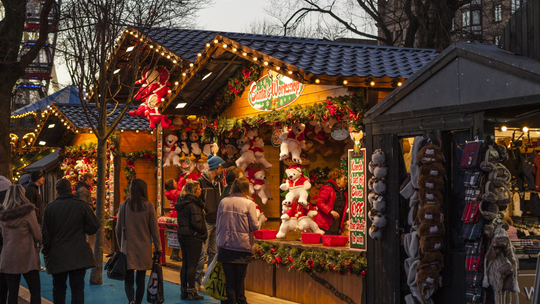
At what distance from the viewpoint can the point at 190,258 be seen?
8.53 metres

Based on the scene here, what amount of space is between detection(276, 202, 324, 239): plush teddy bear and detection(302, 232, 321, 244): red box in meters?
0.46

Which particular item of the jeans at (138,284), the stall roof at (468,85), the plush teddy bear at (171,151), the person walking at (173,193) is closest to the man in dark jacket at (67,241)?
the jeans at (138,284)

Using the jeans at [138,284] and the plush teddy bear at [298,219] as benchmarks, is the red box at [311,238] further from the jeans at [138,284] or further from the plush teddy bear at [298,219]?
the jeans at [138,284]

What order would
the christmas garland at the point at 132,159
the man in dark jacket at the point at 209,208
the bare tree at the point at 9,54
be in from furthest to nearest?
the christmas garland at the point at 132,159
the bare tree at the point at 9,54
the man in dark jacket at the point at 209,208

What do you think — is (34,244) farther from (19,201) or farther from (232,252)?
(232,252)

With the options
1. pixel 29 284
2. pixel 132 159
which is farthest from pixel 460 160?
pixel 132 159

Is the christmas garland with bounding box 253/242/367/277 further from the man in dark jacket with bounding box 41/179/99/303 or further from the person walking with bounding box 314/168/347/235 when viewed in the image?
the man in dark jacket with bounding box 41/179/99/303

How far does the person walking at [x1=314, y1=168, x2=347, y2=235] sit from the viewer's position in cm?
938

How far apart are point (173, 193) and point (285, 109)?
4.36 m

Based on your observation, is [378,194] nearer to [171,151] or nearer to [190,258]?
[190,258]

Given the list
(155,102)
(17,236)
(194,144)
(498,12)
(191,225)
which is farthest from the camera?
(498,12)

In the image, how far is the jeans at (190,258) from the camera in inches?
336

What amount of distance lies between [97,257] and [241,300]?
358cm

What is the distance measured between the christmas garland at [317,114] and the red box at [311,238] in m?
1.65
